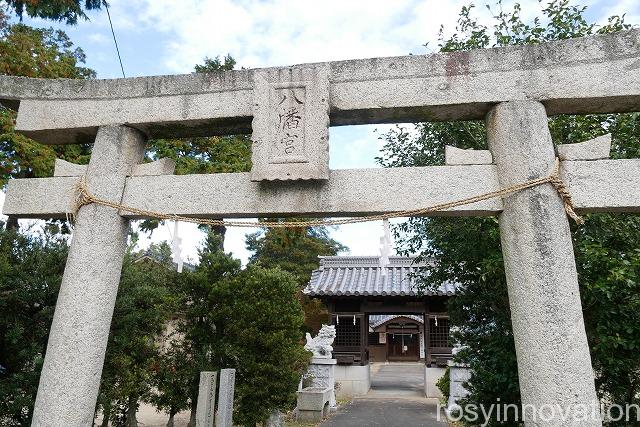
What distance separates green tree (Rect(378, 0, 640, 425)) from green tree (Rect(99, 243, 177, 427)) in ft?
14.0

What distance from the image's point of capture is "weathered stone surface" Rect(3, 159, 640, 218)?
3.51m

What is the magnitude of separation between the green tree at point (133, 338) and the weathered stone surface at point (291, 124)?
4370 millimetres

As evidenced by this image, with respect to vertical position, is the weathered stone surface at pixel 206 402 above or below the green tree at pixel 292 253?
below

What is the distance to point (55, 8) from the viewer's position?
313 inches

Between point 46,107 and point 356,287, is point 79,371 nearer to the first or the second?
point 46,107

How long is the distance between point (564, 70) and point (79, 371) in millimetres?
4458

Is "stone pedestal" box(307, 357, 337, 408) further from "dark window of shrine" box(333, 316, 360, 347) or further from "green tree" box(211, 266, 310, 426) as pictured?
"green tree" box(211, 266, 310, 426)

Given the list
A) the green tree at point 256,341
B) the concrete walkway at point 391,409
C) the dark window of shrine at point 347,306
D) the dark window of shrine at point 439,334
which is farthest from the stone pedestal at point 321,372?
the green tree at point 256,341

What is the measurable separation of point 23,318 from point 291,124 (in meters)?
4.95

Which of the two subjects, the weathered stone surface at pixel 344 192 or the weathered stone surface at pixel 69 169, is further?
the weathered stone surface at pixel 69 169

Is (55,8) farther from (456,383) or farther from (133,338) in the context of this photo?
(456,383)

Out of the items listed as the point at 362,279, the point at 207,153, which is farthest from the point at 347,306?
the point at 207,153

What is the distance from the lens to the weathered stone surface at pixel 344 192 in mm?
3514

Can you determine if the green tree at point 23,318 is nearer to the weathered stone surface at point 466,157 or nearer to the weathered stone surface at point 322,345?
the weathered stone surface at point 466,157
